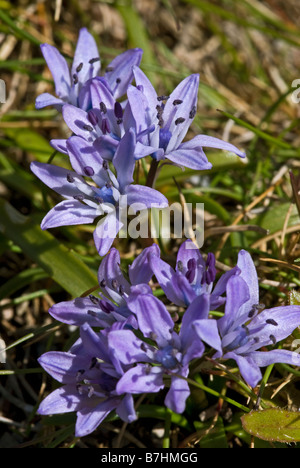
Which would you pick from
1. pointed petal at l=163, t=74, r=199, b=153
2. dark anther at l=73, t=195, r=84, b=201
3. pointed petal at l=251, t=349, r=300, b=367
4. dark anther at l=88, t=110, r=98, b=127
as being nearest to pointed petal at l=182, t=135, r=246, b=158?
pointed petal at l=163, t=74, r=199, b=153

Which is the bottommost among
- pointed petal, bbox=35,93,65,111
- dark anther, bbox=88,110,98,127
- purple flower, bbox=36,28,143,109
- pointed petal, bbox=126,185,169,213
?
pointed petal, bbox=126,185,169,213

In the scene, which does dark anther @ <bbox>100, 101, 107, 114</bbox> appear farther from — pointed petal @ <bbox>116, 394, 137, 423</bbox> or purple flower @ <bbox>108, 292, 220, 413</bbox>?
pointed petal @ <bbox>116, 394, 137, 423</bbox>

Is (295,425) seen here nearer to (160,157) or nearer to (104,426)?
(104,426)

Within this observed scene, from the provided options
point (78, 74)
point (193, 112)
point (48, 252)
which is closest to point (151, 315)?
point (193, 112)

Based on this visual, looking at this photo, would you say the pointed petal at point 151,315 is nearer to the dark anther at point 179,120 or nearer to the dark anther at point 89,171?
the dark anther at point 89,171

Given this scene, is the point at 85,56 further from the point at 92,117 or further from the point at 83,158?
the point at 83,158

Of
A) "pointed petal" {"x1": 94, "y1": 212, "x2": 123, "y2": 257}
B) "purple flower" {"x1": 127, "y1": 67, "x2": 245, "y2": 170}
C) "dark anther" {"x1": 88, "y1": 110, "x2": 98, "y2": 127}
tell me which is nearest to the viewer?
"pointed petal" {"x1": 94, "y1": 212, "x2": 123, "y2": 257}

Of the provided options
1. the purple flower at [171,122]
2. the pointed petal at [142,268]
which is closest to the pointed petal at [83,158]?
the purple flower at [171,122]

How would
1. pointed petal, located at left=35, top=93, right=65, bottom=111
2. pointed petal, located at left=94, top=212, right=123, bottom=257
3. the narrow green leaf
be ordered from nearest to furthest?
1. pointed petal, located at left=94, top=212, right=123, bottom=257
2. pointed petal, located at left=35, top=93, right=65, bottom=111
3. the narrow green leaf
